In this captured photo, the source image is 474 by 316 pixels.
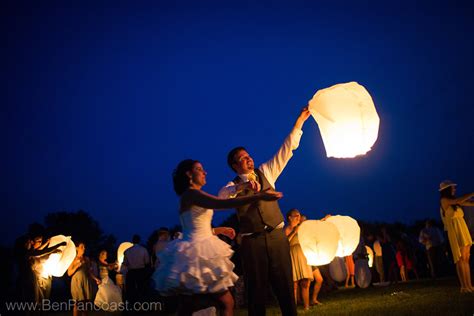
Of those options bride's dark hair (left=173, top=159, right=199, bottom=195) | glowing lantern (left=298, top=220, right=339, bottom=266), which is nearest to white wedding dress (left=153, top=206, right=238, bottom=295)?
bride's dark hair (left=173, top=159, right=199, bottom=195)

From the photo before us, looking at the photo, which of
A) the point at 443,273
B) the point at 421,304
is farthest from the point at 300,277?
the point at 443,273

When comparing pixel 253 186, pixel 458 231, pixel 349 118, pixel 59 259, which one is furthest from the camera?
pixel 59 259

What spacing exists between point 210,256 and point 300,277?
20.4 ft

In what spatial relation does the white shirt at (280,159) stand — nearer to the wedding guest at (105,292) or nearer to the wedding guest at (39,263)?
the wedding guest at (39,263)

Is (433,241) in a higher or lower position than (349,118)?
lower

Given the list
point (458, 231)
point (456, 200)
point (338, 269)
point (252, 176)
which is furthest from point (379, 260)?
point (252, 176)

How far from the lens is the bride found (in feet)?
11.9

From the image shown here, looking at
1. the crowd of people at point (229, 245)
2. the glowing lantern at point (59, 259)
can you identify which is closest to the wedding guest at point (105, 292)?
the glowing lantern at point (59, 259)

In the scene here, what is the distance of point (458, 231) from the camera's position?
A: 805cm

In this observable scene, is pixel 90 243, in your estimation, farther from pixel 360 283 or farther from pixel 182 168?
pixel 182 168

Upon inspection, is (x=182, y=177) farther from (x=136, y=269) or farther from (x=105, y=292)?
(x=105, y=292)

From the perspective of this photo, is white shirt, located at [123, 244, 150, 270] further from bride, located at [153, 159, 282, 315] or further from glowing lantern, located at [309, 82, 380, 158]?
bride, located at [153, 159, 282, 315]

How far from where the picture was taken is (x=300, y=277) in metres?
9.45

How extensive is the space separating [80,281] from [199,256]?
286 inches
